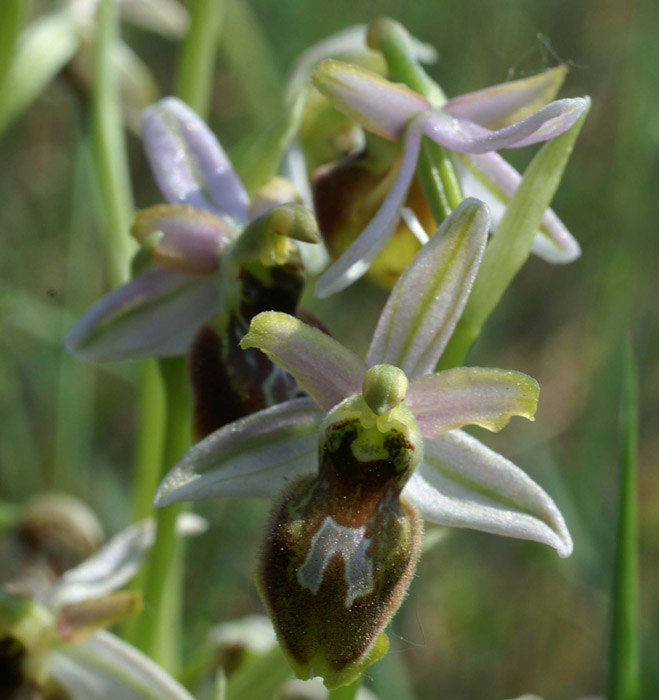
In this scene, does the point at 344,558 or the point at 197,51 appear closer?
the point at 344,558

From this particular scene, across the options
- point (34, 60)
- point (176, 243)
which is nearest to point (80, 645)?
point (176, 243)

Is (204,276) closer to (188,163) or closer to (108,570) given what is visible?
(188,163)

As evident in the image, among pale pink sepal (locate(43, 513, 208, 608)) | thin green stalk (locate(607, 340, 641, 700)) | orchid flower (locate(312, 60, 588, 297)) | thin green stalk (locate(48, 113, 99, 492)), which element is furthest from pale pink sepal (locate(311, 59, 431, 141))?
thin green stalk (locate(48, 113, 99, 492))

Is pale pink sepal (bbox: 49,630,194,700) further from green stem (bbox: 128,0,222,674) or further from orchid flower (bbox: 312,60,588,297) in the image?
orchid flower (bbox: 312,60,588,297)

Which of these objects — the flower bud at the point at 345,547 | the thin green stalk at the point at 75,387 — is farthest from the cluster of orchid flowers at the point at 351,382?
the thin green stalk at the point at 75,387

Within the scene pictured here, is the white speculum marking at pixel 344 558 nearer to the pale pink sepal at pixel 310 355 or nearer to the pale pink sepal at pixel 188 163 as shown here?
the pale pink sepal at pixel 310 355
